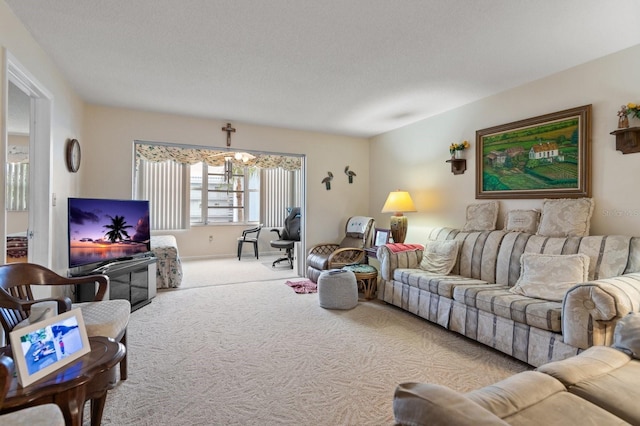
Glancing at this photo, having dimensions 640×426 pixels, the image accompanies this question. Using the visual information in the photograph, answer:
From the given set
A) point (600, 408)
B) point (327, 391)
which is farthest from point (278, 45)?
point (600, 408)

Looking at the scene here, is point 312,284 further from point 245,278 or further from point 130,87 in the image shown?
point 130,87

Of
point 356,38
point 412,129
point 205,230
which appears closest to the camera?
point 356,38

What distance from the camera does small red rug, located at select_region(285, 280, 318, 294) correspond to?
441 cm

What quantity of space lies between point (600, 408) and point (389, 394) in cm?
112

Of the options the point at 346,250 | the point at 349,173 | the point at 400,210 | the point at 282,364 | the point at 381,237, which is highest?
the point at 349,173

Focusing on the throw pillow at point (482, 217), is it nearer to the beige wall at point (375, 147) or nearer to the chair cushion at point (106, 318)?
the beige wall at point (375, 147)

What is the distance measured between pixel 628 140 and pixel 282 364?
325cm

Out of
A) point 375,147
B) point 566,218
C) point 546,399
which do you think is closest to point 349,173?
point 375,147

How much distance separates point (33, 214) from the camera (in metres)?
2.82

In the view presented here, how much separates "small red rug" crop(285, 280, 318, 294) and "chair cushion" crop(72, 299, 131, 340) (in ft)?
8.15

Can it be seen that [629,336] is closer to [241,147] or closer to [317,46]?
[317,46]

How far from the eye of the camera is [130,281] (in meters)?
3.54

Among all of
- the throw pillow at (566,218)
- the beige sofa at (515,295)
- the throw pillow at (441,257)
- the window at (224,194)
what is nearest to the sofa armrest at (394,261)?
the beige sofa at (515,295)

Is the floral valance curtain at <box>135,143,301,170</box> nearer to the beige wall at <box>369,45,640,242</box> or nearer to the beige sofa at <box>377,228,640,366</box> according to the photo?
the beige wall at <box>369,45,640,242</box>
